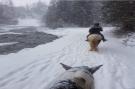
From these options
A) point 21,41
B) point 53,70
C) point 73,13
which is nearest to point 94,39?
point 53,70

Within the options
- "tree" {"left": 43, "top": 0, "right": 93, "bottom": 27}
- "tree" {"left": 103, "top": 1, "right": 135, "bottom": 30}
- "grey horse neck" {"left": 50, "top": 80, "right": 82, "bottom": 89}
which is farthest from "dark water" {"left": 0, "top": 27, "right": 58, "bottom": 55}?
"tree" {"left": 43, "top": 0, "right": 93, "bottom": 27}

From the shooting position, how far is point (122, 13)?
63.4 feet

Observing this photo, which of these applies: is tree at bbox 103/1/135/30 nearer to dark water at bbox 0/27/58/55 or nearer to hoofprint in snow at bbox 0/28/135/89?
dark water at bbox 0/27/58/55

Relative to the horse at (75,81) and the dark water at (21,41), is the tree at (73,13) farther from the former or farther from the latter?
the horse at (75,81)

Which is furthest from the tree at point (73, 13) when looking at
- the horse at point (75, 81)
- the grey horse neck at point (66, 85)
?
the grey horse neck at point (66, 85)

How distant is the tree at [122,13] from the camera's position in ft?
61.0

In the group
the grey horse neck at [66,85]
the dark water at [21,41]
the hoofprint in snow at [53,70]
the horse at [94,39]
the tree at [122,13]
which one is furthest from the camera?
the tree at [122,13]

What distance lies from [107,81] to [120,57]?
13.7ft

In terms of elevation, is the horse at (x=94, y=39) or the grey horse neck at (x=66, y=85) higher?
the grey horse neck at (x=66, y=85)

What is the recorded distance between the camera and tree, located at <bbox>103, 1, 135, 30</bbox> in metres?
18.6

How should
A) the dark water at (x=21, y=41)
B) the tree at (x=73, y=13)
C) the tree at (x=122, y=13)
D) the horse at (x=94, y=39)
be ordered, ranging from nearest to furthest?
the horse at (x=94, y=39) < the dark water at (x=21, y=41) < the tree at (x=122, y=13) < the tree at (x=73, y=13)

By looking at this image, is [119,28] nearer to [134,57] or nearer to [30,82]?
[134,57]

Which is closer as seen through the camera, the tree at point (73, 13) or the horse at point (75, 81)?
the horse at point (75, 81)

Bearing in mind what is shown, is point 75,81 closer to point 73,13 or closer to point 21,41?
point 21,41
